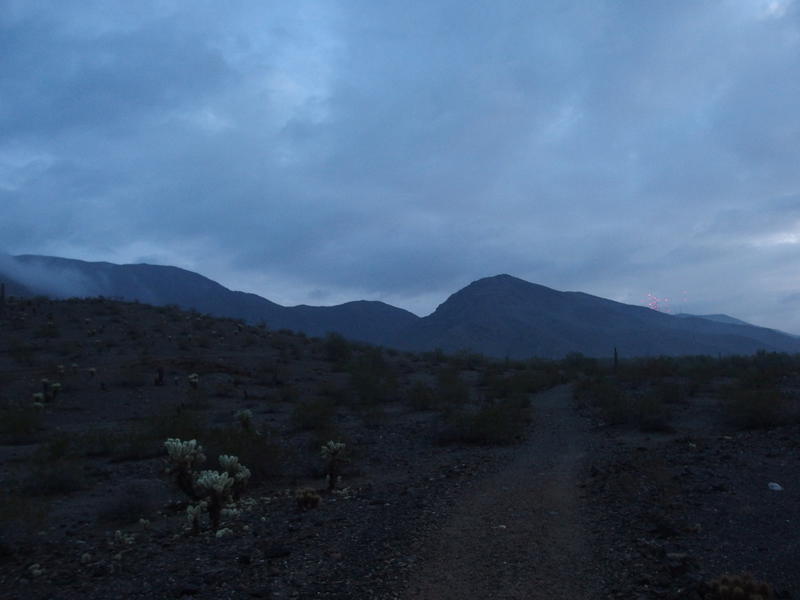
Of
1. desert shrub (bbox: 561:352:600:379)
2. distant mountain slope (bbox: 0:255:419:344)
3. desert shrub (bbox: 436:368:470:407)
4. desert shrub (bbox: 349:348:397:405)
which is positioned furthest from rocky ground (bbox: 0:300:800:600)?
distant mountain slope (bbox: 0:255:419:344)

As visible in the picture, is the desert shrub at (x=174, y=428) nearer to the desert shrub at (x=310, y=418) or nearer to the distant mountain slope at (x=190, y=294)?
the desert shrub at (x=310, y=418)

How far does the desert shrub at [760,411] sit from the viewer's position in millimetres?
17375

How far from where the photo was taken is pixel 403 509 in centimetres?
1063

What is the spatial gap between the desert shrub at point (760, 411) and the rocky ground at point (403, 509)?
48 cm

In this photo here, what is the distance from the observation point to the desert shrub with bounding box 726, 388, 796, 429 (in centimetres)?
1738

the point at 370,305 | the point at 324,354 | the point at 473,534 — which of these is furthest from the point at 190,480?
the point at 370,305

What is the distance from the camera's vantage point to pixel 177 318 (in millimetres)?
46156

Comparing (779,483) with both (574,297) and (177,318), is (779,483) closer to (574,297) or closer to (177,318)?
(177,318)

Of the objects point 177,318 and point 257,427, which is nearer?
point 257,427

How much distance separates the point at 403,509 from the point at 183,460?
384cm

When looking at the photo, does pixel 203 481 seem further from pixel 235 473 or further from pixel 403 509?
pixel 403 509

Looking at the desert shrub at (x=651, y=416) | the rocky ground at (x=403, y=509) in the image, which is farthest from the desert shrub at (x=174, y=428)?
the desert shrub at (x=651, y=416)

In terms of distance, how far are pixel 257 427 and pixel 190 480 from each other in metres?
8.24

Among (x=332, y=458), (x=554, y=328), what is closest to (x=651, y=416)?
(x=332, y=458)
